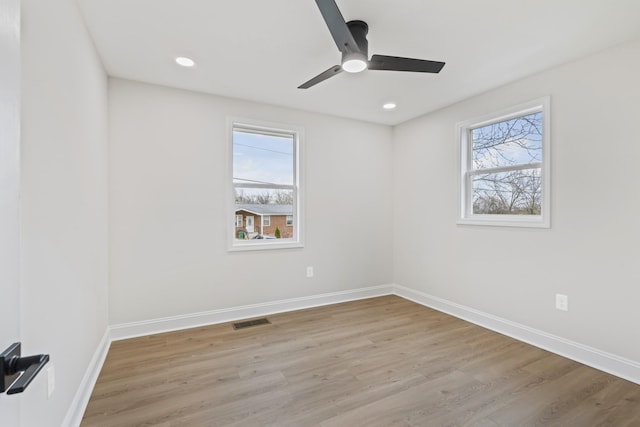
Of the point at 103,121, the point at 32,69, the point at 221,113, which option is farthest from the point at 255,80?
the point at 32,69

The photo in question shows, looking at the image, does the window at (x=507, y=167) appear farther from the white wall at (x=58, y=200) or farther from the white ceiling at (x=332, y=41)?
the white wall at (x=58, y=200)

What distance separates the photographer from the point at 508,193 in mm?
3160

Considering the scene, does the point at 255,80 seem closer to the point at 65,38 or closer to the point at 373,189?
the point at 65,38

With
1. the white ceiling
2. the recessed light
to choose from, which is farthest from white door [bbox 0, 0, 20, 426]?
the recessed light

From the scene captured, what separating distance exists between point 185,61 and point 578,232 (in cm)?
362

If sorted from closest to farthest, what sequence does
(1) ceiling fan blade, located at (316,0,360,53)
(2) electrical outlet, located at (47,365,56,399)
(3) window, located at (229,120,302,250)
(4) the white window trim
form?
1. (2) electrical outlet, located at (47,365,56,399)
2. (1) ceiling fan blade, located at (316,0,360,53)
3. (4) the white window trim
4. (3) window, located at (229,120,302,250)

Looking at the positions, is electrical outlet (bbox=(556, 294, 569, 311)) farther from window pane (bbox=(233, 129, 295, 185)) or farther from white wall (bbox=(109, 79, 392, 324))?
window pane (bbox=(233, 129, 295, 185))

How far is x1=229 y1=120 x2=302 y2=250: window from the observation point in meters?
3.53

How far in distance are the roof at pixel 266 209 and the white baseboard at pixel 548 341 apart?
6.97 feet

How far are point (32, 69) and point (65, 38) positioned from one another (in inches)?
24.0

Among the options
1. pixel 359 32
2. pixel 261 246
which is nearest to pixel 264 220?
pixel 261 246

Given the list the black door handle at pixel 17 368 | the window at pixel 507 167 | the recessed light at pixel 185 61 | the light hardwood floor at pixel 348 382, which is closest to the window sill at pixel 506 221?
the window at pixel 507 167

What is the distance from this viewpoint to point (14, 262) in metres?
0.71

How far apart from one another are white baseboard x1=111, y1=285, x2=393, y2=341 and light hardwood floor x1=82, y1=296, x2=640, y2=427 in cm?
11
